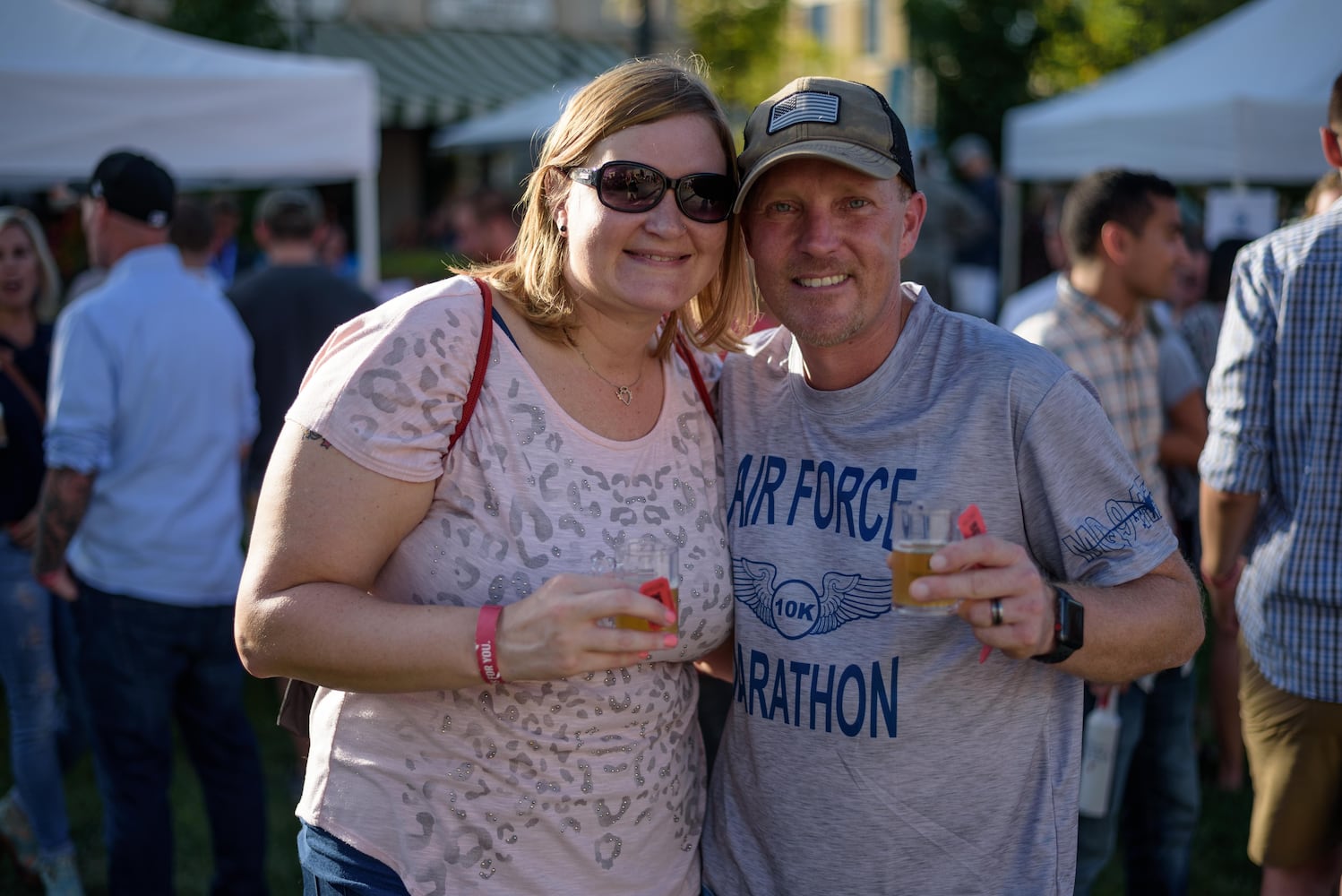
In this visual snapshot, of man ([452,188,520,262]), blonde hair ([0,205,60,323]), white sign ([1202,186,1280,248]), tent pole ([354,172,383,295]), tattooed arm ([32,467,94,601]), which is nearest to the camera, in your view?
tattooed arm ([32,467,94,601])

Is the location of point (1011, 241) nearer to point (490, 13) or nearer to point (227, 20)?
point (227, 20)

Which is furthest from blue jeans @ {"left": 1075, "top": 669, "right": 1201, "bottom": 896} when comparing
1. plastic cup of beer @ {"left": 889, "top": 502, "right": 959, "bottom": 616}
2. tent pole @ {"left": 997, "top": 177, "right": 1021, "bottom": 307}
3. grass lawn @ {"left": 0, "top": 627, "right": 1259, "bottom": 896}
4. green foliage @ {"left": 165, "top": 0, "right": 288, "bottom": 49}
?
green foliage @ {"left": 165, "top": 0, "right": 288, "bottom": 49}

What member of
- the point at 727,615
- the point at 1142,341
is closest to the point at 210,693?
the point at 727,615

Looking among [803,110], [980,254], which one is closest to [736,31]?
[980,254]

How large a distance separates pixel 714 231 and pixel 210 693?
9.46ft

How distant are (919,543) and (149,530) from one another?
10.3ft

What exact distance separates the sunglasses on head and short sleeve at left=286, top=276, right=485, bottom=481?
364 millimetres

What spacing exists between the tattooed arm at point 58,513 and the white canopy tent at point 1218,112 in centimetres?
635

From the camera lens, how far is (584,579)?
192 centimetres

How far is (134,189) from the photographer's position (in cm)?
439

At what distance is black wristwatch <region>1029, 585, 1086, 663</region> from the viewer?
78.7 inches

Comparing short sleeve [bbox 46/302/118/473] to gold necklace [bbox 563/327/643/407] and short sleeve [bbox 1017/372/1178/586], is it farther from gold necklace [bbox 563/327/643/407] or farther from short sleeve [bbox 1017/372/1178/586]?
short sleeve [bbox 1017/372/1178/586]

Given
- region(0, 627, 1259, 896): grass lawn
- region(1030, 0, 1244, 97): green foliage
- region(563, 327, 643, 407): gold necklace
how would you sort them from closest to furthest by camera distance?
region(563, 327, 643, 407): gold necklace, region(0, 627, 1259, 896): grass lawn, region(1030, 0, 1244, 97): green foliage

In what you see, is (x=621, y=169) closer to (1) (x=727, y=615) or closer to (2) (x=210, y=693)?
(1) (x=727, y=615)
